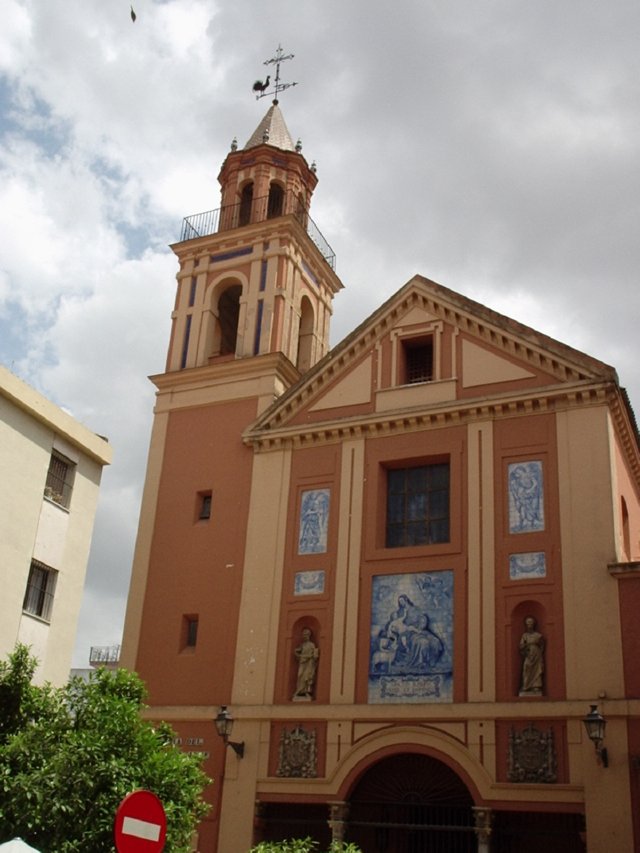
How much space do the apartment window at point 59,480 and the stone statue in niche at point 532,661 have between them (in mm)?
11062

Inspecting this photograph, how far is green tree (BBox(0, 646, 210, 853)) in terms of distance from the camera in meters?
13.7

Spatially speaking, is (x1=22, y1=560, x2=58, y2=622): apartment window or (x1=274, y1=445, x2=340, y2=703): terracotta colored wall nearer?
(x1=274, y1=445, x2=340, y2=703): terracotta colored wall

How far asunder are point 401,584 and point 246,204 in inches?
544

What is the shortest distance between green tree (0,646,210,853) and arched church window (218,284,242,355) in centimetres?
1458

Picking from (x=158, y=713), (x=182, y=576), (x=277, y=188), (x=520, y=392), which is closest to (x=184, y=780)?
(x=158, y=713)

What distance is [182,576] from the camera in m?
24.8

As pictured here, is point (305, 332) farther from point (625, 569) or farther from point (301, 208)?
point (625, 569)

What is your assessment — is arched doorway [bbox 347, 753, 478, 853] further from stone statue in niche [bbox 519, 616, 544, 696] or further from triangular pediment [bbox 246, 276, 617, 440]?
triangular pediment [bbox 246, 276, 617, 440]

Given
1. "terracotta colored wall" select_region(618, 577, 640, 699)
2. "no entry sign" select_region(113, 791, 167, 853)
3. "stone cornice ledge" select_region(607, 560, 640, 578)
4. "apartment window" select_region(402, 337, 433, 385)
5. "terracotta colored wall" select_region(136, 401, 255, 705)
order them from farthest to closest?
"apartment window" select_region(402, 337, 433, 385) → "terracotta colored wall" select_region(136, 401, 255, 705) → "stone cornice ledge" select_region(607, 560, 640, 578) → "terracotta colored wall" select_region(618, 577, 640, 699) → "no entry sign" select_region(113, 791, 167, 853)

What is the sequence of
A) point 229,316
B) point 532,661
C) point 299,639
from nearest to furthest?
point 532,661, point 299,639, point 229,316

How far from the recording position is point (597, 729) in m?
18.1

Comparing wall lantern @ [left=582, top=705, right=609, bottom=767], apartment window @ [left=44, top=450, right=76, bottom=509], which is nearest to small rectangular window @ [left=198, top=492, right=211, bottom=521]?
apartment window @ [left=44, top=450, right=76, bottom=509]

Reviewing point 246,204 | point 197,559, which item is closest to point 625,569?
point 197,559

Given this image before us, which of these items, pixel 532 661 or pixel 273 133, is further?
pixel 273 133
